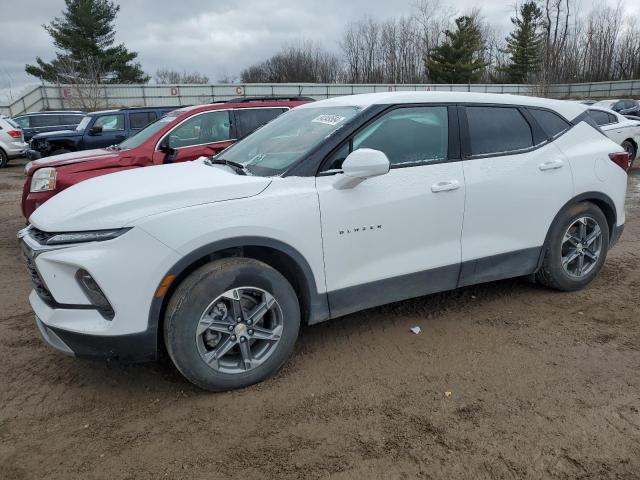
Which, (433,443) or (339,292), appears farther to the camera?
(339,292)

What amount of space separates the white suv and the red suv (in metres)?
2.78

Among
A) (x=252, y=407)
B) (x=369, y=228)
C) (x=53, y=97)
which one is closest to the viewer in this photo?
(x=252, y=407)

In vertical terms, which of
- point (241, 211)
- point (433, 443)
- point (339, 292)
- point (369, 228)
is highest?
point (241, 211)

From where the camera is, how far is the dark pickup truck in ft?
40.6

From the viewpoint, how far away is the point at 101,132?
12.3 meters

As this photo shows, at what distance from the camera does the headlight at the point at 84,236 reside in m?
2.67

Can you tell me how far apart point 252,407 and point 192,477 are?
0.59m

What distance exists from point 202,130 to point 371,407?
204 inches

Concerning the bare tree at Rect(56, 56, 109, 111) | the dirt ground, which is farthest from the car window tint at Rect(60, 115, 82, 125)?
the dirt ground

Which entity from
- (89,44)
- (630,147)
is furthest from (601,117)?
(89,44)

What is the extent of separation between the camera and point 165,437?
2.65 meters

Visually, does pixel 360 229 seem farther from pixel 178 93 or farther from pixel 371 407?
pixel 178 93

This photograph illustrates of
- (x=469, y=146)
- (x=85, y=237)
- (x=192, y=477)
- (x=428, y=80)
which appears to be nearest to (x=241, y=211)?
(x=85, y=237)

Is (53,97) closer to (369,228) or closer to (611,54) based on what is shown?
(369,228)
